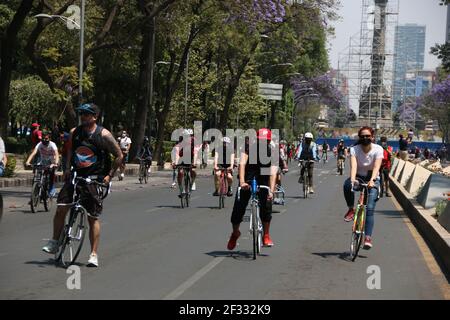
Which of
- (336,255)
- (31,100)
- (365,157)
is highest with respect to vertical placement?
(31,100)

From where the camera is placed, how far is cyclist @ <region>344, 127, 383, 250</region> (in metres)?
11.8

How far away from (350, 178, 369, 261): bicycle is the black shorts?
11.8 ft

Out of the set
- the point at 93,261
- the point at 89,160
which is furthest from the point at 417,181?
the point at 89,160

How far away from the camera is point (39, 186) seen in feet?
60.2

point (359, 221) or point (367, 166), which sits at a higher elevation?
point (367, 166)

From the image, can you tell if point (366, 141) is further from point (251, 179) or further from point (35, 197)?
point (35, 197)

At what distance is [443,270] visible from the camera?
36.3 ft

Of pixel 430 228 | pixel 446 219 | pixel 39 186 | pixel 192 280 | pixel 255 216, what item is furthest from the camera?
pixel 39 186

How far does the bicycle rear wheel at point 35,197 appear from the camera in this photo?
18.2 meters

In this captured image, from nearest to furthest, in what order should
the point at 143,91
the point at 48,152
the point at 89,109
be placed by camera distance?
the point at 89,109 → the point at 48,152 → the point at 143,91

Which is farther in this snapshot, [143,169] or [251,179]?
[143,169]

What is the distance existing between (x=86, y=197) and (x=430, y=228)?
6.84 m

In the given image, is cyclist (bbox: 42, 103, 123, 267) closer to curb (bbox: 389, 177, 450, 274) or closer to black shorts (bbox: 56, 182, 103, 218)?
black shorts (bbox: 56, 182, 103, 218)
